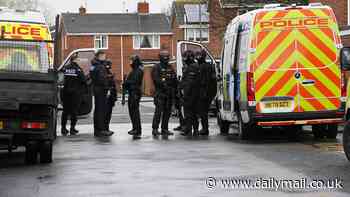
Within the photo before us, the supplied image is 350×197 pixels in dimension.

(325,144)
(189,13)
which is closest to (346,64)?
(325,144)

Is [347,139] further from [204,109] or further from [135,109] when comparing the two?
[135,109]

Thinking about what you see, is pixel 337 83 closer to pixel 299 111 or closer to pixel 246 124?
pixel 299 111

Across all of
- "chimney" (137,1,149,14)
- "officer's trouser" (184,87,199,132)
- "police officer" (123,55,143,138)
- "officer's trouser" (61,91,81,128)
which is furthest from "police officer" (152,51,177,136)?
"chimney" (137,1,149,14)

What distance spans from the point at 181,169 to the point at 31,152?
2609mm

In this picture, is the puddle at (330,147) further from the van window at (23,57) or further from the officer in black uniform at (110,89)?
the officer in black uniform at (110,89)

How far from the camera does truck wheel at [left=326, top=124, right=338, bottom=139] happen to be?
16375 mm

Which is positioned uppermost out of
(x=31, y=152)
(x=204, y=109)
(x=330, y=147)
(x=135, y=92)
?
(x=135, y=92)

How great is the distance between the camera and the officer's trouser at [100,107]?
1839 centimetres

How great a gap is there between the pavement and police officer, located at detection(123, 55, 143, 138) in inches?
61.6

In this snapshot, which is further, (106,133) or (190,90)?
(106,133)

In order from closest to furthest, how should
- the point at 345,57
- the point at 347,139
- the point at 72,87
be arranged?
the point at 347,139 < the point at 345,57 < the point at 72,87

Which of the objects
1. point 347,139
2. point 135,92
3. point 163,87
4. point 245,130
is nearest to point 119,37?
point 135,92

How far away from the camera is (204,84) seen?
18.2 meters

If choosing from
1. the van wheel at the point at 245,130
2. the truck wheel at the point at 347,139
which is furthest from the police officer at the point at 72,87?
the truck wheel at the point at 347,139
